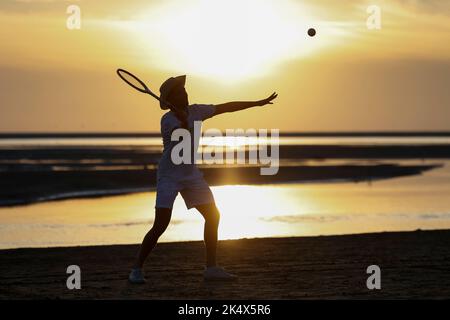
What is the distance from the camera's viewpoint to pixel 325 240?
13.9 meters

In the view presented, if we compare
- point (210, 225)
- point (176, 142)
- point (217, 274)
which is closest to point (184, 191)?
point (210, 225)

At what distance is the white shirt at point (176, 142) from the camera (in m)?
9.96

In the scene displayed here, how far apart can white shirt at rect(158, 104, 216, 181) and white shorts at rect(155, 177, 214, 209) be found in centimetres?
5

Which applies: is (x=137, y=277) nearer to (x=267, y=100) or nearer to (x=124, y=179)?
(x=267, y=100)

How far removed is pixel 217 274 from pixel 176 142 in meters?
1.50

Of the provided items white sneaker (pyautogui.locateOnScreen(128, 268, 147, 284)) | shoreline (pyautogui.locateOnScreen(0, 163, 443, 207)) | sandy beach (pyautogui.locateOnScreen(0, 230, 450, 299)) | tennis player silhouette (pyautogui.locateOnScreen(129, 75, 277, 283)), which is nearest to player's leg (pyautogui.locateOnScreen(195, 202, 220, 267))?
tennis player silhouette (pyautogui.locateOnScreen(129, 75, 277, 283))

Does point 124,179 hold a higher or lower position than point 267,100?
higher

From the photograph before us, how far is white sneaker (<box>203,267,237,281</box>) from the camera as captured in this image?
1024 cm

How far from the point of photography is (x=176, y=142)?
391 inches

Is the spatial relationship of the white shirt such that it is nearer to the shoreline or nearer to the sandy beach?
the sandy beach

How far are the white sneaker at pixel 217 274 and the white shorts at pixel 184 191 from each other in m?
0.73

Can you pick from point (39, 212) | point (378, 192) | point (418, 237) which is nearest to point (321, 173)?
point (378, 192)

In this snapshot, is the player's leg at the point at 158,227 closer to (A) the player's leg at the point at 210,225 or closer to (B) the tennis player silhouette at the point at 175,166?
(B) the tennis player silhouette at the point at 175,166

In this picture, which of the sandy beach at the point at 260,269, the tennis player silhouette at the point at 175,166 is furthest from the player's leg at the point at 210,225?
the sandy beach at the point at 260,269
